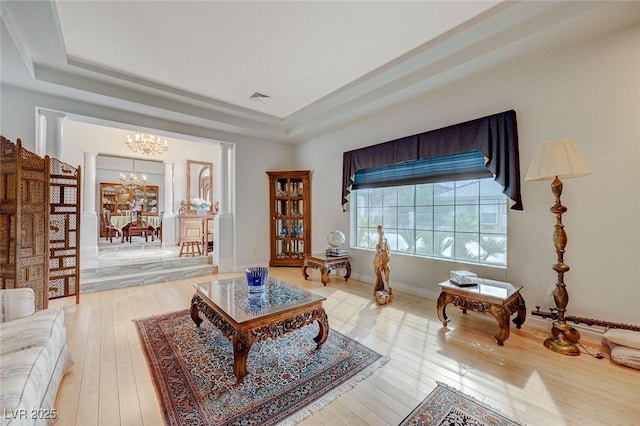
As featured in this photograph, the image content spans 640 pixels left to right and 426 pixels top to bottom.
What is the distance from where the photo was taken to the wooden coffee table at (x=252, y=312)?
1.85 m

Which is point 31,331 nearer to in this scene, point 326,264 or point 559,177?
point 326,264

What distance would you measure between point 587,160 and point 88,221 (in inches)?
320

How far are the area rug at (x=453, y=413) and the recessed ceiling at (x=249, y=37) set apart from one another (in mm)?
3040

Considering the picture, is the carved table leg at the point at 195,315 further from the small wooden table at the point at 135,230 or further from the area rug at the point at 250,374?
the small wooden table at the point at 135,230

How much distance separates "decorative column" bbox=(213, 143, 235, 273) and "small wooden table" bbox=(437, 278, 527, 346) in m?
3.96

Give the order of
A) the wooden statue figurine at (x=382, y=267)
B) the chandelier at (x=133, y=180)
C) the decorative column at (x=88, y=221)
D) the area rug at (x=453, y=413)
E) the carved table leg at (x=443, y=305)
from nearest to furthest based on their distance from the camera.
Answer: the area rug at (x=453, y=413), the carved table leg at (x=443, y=305), the wooden statue figurine at (x=382, y=267), the decorative column at (x=88, y=221), the chandelier at (x=133, y=180)

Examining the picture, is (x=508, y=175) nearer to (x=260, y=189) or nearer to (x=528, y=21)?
(x=528, y=21)

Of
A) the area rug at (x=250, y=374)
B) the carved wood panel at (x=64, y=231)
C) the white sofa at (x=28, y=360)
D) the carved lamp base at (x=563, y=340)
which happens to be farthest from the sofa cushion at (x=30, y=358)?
the carved lamp base at (x=563, y=340)

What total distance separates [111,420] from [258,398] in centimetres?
84

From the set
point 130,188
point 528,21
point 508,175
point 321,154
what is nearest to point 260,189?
point 321,154

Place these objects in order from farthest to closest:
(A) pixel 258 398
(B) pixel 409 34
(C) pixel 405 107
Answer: (C) pixel 405 107 → (B) pixel 409 34 → (A) pixel 258 398

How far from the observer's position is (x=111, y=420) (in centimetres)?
152

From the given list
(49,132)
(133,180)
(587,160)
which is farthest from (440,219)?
(133,180)

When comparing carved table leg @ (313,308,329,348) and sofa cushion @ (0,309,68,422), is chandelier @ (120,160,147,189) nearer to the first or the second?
sofa cushion @ (0,309,68,422)
